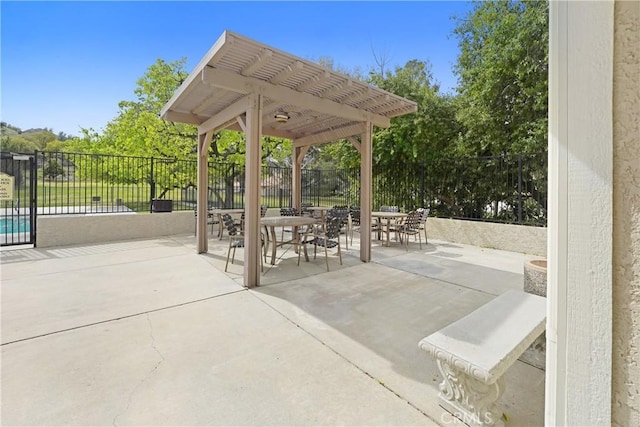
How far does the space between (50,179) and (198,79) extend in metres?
6.71

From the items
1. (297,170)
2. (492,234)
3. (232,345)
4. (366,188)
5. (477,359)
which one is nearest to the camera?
(477,359)

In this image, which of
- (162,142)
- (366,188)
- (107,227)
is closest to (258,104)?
(366,188)

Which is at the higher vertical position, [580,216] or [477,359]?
[580,216]

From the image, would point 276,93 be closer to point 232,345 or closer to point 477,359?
point 232,345

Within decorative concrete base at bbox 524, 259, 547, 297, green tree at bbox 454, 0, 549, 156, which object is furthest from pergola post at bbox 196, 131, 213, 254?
green tree at bbox 454, 0, 549, 156

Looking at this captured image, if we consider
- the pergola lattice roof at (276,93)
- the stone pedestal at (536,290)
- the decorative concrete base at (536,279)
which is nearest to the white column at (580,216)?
the stone pedestal at (536,290)

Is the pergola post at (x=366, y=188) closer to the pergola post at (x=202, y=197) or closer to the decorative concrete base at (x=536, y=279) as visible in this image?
the decorative concrete base at (x=536, y=279)

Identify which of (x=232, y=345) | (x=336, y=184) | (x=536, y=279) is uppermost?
(x=336, y=184)

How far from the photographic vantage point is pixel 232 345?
2.67 m

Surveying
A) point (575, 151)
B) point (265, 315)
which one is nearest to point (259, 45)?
point (265, 315)

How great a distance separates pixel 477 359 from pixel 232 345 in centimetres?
199

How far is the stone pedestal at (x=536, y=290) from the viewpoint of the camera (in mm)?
2451

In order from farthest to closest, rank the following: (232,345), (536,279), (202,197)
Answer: (202,197) < (536,279) < (232,345)

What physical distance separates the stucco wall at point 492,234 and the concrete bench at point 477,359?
5549 millimetres
